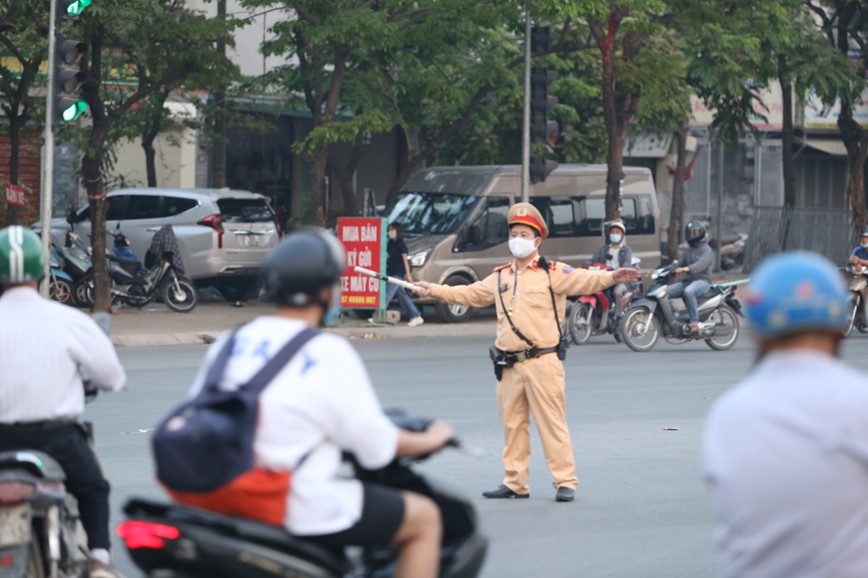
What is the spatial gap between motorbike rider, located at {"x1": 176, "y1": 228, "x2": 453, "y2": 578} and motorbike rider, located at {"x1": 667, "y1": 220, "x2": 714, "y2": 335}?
612 inches

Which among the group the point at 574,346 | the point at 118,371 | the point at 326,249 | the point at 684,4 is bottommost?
the point at 574,346

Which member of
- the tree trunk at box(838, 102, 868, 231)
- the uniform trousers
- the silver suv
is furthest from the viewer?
the tree trunk at box(838, 102, 868, 231)

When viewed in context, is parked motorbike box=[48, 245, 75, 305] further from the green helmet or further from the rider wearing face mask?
the green helmet

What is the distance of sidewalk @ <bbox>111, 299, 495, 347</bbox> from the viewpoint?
19922 mm

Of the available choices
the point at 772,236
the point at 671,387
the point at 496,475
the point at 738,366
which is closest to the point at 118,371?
the point at 496,475

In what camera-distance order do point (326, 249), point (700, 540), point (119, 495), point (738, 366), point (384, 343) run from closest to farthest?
point (326, 249), point (700, 540), point (119, 495), point (738, 366), point (384, 343)

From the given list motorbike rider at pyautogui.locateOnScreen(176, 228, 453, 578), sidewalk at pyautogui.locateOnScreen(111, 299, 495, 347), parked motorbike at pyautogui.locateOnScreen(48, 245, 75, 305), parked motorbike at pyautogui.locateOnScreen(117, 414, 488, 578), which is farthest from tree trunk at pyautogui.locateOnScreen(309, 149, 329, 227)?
parked motorbike at pyautogui.locateOnScreen(117, 414, 488, 578)

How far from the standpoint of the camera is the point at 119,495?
9.12 m

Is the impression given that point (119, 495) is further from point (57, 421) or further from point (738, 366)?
point (738, 366)

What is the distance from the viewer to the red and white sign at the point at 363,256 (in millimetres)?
21906

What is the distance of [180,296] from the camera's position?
23.0m

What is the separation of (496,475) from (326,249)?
18.8ft

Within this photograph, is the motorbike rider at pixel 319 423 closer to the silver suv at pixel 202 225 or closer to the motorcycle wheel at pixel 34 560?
the motorcycle wheel at pixel 34 560

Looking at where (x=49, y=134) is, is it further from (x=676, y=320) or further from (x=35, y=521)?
(x=35, y=521)
